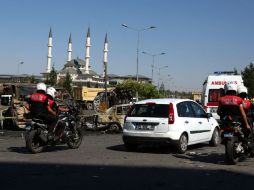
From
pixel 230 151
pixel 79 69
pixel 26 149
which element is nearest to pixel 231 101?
pixel 230 151

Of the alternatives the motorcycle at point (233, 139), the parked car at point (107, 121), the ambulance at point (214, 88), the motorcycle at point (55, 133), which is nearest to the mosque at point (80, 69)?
the ambulance at point (214, 88)

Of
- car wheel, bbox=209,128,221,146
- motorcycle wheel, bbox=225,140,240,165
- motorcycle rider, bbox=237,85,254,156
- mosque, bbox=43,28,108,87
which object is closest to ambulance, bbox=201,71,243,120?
car wheel, bbox=209,128,221,146

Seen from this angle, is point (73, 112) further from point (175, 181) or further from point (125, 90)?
point (125, 90)

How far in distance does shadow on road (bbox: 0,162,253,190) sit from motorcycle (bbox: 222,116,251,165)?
90cm

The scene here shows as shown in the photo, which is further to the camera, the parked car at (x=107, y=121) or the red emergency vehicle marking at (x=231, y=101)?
the parked car at (x=107, y=121)

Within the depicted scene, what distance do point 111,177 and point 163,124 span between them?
4.30 meters

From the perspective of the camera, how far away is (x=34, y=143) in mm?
12555

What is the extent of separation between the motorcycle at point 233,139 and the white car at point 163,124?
2241 mm

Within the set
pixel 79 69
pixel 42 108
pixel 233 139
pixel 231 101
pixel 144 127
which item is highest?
pixel 79 69

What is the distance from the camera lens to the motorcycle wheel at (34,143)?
40.2 ft

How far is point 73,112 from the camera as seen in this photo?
14.7 m

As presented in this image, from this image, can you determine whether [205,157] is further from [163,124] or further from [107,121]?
[107,121]

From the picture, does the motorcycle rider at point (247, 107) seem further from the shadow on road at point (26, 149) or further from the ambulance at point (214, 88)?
the ambulance at point (214, 88)

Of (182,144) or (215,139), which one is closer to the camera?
(182,144)
